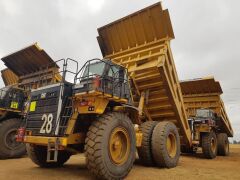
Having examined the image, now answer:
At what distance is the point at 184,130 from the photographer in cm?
867

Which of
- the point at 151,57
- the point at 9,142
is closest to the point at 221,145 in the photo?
the point at 151,57

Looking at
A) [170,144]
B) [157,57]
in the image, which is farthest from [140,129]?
[157,57]

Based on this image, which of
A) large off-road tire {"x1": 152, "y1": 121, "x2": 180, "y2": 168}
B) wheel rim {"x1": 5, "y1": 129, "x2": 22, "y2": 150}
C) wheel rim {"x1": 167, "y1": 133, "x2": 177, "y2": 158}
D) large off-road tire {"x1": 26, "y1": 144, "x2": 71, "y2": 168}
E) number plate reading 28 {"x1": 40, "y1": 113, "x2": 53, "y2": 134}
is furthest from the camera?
wheel rim {"x1": 5, "y1": 129, "x2": 22, "y2": 150}

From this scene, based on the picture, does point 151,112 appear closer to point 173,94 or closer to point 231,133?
point 173,94

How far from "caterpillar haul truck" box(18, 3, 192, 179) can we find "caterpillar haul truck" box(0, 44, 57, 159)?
2.46 m

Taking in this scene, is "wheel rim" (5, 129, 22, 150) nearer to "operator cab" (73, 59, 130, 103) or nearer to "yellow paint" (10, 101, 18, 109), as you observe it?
"yellow paint" (10, 101, 18, 109)

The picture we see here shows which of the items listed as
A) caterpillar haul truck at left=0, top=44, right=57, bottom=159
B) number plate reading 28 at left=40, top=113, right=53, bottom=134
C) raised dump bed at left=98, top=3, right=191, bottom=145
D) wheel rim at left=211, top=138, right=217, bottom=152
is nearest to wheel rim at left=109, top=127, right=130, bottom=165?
number plate reading 28 at left=40, top=113, right=53, bottom=134

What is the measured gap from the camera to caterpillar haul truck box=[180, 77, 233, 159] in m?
10.6

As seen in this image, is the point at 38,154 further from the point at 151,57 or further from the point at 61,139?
the point at 151,57

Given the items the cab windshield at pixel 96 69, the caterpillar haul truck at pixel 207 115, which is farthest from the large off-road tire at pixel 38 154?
the caterpillar haul truck at pixel 207 115

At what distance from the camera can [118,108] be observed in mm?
5652

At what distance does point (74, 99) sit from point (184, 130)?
4.75 meters

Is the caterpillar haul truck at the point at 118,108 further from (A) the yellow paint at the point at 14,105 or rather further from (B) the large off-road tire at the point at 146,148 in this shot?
(A) the yellow paint at the point at 14,105

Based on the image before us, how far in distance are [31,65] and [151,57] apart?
16.2 ft
